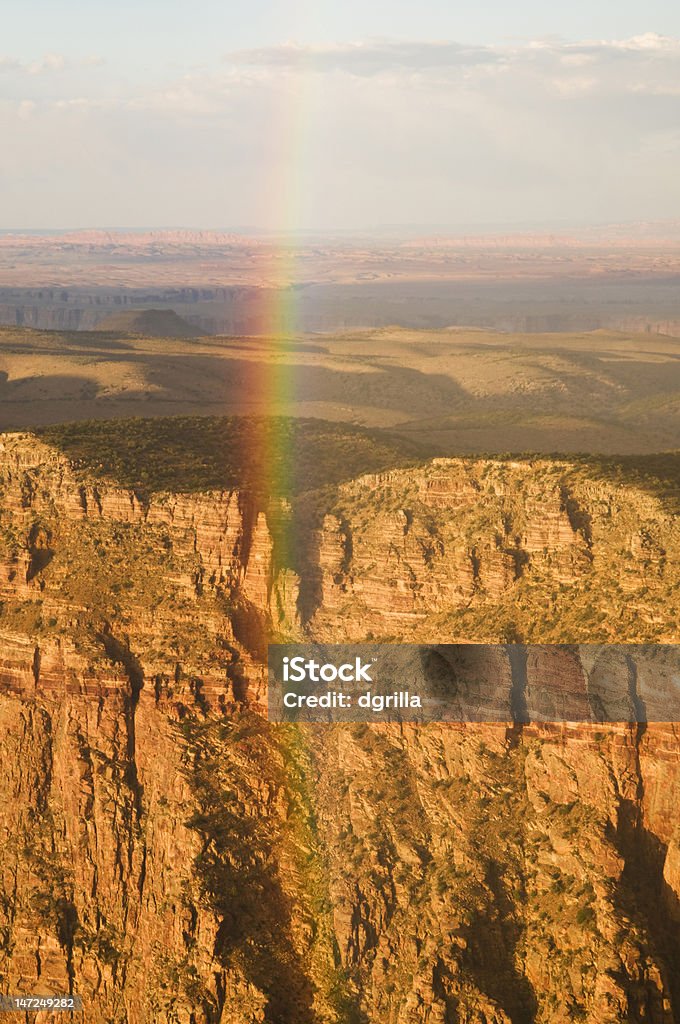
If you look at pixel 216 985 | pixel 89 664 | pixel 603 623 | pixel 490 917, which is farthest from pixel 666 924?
pixel 89 664

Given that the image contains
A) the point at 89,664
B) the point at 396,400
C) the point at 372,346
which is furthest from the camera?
the point at 372,346

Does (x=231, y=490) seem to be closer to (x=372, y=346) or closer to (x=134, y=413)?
(x=134, y=413)

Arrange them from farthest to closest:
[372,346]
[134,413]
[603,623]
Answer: [372,346]
[134,413]
[603,623]

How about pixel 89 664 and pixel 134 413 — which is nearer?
pixel 89 664

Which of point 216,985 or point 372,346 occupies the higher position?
point 372,346

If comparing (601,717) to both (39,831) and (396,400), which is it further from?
(396,400)

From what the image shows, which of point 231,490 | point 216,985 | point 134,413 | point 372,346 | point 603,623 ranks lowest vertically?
point 216,985

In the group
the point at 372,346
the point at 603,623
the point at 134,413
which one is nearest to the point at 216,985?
the point at 603,623
